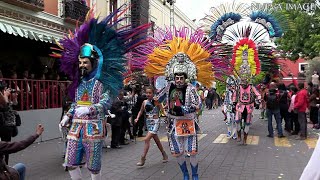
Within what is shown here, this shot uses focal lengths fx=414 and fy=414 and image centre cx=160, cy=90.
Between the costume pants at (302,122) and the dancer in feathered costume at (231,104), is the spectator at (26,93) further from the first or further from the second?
the costume pants at (302,122)

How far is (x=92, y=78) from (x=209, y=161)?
420cm

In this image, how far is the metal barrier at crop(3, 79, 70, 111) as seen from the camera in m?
11.8

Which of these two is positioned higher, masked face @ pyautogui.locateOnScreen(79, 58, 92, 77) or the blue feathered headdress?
the blue feathered headdress

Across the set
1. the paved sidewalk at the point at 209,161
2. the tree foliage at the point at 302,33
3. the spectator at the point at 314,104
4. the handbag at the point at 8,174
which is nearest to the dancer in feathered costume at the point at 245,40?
the paved sidewalk at the point at 209,161

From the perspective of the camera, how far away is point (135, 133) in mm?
13133

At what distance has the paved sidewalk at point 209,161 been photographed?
750 cm

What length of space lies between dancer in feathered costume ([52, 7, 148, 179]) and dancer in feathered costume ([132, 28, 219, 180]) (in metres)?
1.07

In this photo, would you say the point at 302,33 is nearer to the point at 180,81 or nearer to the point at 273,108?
the point at 273,108

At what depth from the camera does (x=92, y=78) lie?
223 inches

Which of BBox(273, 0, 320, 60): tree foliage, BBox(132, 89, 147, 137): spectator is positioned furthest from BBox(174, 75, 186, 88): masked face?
BBox(273, 0, 320, 60): tree foliage

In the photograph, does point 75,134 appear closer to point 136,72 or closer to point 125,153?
point 136,72

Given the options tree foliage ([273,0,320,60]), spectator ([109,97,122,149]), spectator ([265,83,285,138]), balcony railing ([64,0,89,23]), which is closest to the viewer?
spectator ([109,97,122,149])

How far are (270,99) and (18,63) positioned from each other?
29.2 ft

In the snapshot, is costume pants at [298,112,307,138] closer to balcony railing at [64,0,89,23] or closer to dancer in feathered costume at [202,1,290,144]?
dancer in feathered costume at [202,1,290,144]
